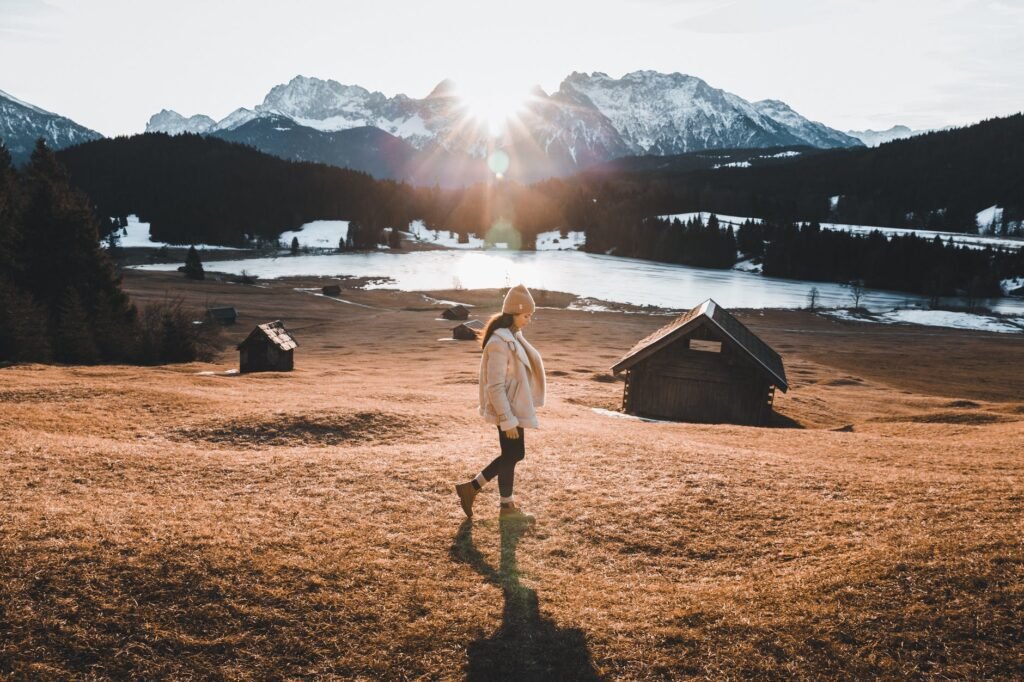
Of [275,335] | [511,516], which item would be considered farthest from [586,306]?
[511,516]

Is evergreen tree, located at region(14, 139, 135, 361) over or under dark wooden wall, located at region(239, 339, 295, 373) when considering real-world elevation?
over

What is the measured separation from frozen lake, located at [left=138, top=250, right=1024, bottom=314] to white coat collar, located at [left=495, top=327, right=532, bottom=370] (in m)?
107

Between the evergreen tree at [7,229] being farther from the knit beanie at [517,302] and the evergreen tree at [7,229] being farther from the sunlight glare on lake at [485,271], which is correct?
the sunlight glare on lake at [485,271]

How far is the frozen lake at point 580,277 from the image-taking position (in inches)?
4877

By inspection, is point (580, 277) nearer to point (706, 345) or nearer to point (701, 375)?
point (706, 345)

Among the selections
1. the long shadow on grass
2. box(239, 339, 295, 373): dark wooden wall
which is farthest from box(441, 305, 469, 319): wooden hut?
the long shadow on grass

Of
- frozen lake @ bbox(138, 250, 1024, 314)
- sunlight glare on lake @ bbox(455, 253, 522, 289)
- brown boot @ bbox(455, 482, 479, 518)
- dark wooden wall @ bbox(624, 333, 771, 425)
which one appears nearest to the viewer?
brown boot @ bbox(455, 482, 479, 518)

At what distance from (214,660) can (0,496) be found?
6429mm

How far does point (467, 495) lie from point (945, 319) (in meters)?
119

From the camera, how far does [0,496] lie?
9.96 m

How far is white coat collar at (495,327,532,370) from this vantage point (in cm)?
912

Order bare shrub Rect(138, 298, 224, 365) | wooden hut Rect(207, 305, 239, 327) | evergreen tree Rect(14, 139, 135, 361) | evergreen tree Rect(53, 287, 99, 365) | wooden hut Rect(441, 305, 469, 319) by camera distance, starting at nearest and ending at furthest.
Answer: evergreen tree Rect(53, 287, 99, 365), evergreen tree Rect(14, 139, 135, 361), bare shrub Rect(138, 298, 224, 365), wooden hut Rect(207, 305, 239, 327), wooden hut Rect(441, 305, 469, 319)

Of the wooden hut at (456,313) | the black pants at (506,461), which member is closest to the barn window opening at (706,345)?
the black pants at (506,461)

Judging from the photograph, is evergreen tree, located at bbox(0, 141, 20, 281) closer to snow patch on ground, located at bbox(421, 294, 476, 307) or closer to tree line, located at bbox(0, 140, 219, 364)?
tree line, located at bbox(0, 140, 219, 364)
